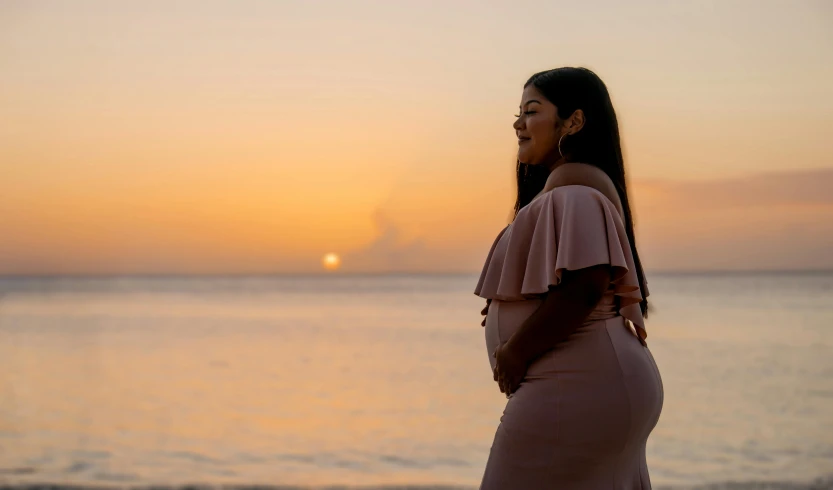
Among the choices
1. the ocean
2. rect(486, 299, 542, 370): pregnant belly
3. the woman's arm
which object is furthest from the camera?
the ocean

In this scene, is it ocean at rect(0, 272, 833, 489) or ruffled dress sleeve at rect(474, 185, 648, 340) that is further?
ocean at rect(0, 272, 833, 489)

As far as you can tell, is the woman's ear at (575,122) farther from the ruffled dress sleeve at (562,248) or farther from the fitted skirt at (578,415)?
the fitted skirt at (578,415)

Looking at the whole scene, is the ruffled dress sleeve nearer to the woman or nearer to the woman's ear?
the woman

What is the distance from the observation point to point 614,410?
8.18 ft

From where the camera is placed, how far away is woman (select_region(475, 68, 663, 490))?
8.20 ft

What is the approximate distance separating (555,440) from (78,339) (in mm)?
23649

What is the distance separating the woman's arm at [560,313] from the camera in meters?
2.48

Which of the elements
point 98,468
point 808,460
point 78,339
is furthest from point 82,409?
point 78,339

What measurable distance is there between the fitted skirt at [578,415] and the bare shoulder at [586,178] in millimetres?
376

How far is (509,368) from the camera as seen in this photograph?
2586 mm

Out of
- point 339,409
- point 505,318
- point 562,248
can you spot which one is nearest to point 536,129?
point 562,248

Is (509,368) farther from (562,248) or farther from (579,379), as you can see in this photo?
(562,248)

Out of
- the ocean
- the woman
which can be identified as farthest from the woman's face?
the ocean

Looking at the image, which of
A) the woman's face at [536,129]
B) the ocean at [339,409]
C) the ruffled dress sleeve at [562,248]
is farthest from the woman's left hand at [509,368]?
the ocean at [339,409]
